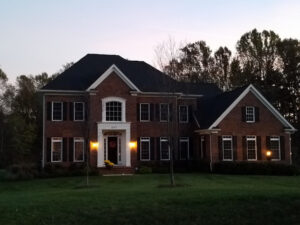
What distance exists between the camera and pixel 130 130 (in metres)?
30.4

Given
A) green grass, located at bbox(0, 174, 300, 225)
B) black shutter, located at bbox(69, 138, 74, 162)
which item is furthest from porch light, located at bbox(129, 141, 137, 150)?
green grass, located at bbox(0, 174, 300, 225)

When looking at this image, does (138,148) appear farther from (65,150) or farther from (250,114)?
(250,114)

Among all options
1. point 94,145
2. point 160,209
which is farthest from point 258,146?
point 160,209

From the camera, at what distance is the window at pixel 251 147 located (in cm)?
3109

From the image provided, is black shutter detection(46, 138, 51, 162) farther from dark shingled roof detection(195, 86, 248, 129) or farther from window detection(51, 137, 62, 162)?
dark shingled roof detection(195, 86, 248, 129)

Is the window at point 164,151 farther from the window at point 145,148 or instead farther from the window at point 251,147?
the window at point 251,147

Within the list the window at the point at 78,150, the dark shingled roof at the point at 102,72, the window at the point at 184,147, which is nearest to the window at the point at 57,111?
the dark shingled roof at the point at 102,72

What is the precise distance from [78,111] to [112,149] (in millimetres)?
3826

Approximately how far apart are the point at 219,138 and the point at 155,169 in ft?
17.0

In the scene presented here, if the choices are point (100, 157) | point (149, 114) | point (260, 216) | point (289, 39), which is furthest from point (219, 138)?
point (289, 39)

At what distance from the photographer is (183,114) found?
1313 inches

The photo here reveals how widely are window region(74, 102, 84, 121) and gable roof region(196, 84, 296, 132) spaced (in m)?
8.96

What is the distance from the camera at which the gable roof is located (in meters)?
30.5

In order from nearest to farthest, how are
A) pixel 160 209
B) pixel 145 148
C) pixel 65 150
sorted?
pixel 160 209 → pixel 65 150 → pixel 145 148
